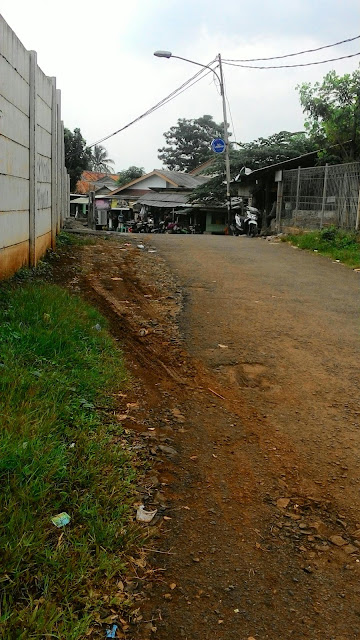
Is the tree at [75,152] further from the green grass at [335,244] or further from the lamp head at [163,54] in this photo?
the green grass at [335,244]

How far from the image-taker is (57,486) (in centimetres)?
247

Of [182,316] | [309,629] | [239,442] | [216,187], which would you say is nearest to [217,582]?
[309,629]

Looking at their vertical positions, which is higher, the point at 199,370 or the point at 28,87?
the point at 28,87

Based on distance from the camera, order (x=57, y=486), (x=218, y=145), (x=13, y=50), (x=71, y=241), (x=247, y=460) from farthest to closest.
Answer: (x=218, y=145)
(x=71, y=241)
(x=13, y=50)
(x=247, y=460)
(x=57, y=486)

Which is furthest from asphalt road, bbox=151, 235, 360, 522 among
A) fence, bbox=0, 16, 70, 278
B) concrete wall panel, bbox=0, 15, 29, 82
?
concrete wall panel, bbox=0, 15, 29, 82

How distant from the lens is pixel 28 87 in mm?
6562

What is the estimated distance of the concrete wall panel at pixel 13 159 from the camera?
5.25 meters

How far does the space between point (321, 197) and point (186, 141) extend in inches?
1617

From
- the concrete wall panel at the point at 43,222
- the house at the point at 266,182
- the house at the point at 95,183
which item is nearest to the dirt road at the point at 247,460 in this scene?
the concrete wall panel at the point at 43,222

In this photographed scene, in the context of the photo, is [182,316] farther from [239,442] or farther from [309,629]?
[309,629]

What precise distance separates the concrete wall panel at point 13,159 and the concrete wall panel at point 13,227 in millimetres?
409

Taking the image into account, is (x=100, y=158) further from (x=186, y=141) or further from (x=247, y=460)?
(x=247, y=460)

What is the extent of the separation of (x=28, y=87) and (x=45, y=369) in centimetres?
436

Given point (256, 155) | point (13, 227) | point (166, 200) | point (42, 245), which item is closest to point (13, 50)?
point (13, 227)
